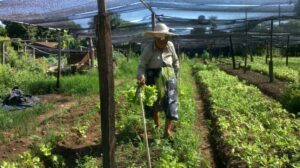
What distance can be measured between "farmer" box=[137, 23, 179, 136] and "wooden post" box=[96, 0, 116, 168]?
2.40 metres

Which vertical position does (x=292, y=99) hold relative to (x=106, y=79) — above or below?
below

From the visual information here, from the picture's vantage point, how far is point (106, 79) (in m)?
3.94

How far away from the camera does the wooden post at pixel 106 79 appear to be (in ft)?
12.8

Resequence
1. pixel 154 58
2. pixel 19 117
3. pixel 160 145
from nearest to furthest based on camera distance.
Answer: pixel 160 145 < pixel 154 58 < pixel 19 117

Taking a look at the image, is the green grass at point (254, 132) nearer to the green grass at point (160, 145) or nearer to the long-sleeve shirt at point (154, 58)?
the green grass at point (160, 145)

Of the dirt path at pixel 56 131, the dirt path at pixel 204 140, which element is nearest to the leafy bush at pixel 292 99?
the dirt path at pixel 204 140

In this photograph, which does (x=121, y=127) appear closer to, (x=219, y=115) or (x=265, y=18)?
(x=219, y=115)

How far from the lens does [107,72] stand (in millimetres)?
3938

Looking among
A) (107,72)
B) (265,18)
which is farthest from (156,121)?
(265,18)

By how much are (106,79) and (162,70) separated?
2662 millimetres

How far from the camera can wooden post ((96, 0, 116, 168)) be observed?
389cm

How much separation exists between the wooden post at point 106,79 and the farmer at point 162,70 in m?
2.40

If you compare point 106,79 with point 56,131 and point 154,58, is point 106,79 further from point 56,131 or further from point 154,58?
point 56,131

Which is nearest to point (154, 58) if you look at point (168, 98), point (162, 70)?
point (162, 70)
